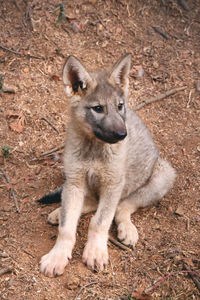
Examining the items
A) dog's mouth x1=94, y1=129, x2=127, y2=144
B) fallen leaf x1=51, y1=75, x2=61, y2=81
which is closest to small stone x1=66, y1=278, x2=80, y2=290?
dog's mouth x1=94, y1=129, x2=127, y2=144

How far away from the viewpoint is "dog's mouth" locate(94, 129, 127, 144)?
4170 mm

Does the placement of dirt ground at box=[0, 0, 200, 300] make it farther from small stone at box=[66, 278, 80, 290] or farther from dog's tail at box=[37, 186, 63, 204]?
dog's tail at box=[37, 186, 63, 204]

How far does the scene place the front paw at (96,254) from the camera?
173 inches

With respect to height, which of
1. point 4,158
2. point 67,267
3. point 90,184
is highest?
point 90,184

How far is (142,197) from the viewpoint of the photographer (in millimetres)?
5441

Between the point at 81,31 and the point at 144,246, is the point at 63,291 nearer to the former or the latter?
the point at 144,246

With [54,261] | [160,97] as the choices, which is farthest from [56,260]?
[160,97]

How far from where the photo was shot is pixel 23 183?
563 centimetres

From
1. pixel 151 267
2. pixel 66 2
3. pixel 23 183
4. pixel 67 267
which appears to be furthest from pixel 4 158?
pixel 66 2

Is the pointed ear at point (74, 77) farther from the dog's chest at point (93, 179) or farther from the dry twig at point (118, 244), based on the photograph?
the dry twig at point (118, 244)

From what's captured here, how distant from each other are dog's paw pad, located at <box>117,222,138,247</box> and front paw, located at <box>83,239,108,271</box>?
34 centimetres

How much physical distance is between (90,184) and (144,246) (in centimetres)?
97

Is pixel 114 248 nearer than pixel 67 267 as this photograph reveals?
No

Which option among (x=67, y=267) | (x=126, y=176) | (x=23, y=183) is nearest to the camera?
(x=67, y=267)
